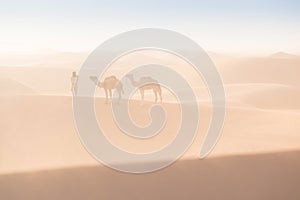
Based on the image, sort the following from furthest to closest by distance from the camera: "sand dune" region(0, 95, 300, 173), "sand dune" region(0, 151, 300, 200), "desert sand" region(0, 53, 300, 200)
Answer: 1. "sand dune" region(0, 95, 300, 173)
2. "desert sand" region(0, 53, 300, 200)
3. "sand dune" region(0, 151, 300, 200)

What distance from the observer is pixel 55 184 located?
4355 mm

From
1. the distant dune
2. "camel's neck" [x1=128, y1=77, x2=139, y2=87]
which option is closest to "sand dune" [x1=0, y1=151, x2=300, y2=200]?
"camel's neck" [x1=128, y1=77, x2=139, y2=87]

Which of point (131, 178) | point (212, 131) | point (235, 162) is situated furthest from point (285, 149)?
point (131, 178)

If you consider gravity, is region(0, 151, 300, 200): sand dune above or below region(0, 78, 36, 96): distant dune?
below

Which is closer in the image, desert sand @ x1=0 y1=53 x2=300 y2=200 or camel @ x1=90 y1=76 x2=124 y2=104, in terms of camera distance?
desert sand @ x1=0 y1=53 x2=300 y2=200

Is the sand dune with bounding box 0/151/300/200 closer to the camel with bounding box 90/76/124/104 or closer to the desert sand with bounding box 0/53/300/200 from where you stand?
the desert sand with bounding box 0/53/300/200

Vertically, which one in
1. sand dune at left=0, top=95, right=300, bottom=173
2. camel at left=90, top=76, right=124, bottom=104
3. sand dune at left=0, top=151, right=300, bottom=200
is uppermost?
camel at left=90, top=76, right=124, bottom=104

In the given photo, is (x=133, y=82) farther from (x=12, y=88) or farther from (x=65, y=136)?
(x=12, y=88)

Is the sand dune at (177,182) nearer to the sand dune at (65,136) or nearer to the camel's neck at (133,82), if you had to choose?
the sand dune at (65,136)

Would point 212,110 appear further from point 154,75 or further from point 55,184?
point 55,184

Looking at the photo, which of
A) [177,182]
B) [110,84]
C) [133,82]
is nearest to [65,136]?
[110,84]

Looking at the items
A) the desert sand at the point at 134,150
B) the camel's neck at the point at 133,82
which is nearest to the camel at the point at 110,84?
the camel's neck at the point at 133,82

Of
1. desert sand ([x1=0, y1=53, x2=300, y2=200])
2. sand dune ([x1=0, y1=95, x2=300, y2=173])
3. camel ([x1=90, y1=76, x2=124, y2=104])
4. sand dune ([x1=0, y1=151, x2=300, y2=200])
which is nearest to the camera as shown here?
sand dune ([x1=0, y1=151, x2=300, y2=200])

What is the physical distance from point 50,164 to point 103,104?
96.8 inches
